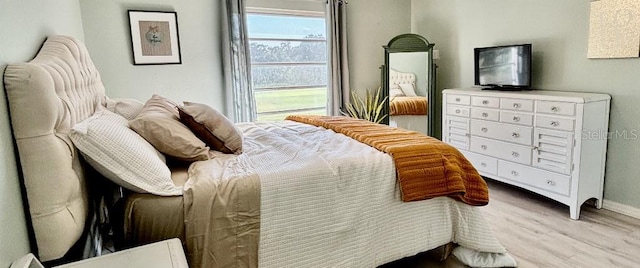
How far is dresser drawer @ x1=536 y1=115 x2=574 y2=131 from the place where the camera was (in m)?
2.87

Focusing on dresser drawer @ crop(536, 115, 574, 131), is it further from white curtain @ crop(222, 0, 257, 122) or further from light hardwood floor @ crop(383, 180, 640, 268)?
white curtain @ crop(222, 0, 257, 122)

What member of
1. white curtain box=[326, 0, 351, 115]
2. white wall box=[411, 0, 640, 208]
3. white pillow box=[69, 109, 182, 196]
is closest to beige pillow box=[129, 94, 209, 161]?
white pillow box=[69, 109, 182, 196]

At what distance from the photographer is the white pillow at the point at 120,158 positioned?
1.48m

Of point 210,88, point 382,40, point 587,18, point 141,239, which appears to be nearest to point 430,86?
point 382,40

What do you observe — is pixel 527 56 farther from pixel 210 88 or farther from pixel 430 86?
pixel 210 88

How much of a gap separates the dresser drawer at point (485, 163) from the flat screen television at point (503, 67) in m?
0.71

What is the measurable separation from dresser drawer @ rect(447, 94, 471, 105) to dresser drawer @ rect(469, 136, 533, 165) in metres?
0.36

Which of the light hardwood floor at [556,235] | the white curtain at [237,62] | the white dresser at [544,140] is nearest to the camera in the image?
the light hardwood floor at [556,235]

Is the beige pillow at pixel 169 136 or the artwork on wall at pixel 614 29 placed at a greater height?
the artwork on wall at pixel 614 29

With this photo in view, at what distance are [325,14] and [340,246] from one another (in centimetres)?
344

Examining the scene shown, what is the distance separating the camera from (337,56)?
4.68 m

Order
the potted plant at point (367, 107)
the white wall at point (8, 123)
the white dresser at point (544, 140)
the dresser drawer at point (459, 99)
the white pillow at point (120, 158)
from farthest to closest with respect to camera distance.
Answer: the potted plant at point (367, 107), the dresser drawer at point (459, 99), the white dresser at point (544, 140), the white pillow at point (120, 158), the white wall at point (8, 123)

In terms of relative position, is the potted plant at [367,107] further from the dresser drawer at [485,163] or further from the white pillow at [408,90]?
the dresser drawer at [485,163]

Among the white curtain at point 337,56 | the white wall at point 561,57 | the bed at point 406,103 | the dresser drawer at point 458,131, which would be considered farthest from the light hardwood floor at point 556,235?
the white curtain at point 337,56
